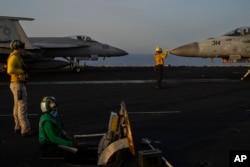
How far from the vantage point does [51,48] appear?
26.9m

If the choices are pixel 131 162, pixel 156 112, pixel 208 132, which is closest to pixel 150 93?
pixel 156 112

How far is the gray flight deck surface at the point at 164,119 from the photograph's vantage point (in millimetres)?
6203

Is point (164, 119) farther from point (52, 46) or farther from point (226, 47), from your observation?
point (52, 46)

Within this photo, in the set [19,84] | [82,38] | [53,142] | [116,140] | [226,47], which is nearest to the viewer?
[116,140]

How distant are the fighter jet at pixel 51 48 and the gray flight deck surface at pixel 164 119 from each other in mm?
8485

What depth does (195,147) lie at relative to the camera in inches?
255

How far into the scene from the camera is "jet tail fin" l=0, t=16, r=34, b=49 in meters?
23.9

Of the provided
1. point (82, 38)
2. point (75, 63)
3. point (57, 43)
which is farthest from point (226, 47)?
point (57, 43)

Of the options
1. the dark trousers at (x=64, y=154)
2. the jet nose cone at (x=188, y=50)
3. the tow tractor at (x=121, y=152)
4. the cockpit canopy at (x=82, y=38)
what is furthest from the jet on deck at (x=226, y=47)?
the dark trousers at (x=64, y=154)

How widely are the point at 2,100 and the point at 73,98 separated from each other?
2.80m

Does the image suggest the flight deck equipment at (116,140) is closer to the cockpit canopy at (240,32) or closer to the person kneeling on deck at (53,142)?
the person kneeling on deck at (53,142)

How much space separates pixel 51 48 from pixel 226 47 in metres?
14.1

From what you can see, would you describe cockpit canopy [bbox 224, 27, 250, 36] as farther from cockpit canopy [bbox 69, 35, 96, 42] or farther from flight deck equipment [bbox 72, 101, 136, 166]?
flight deck equipment [bbox 72, 101, 136, 166]

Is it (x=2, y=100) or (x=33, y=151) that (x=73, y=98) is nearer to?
(x=2, y=100)
